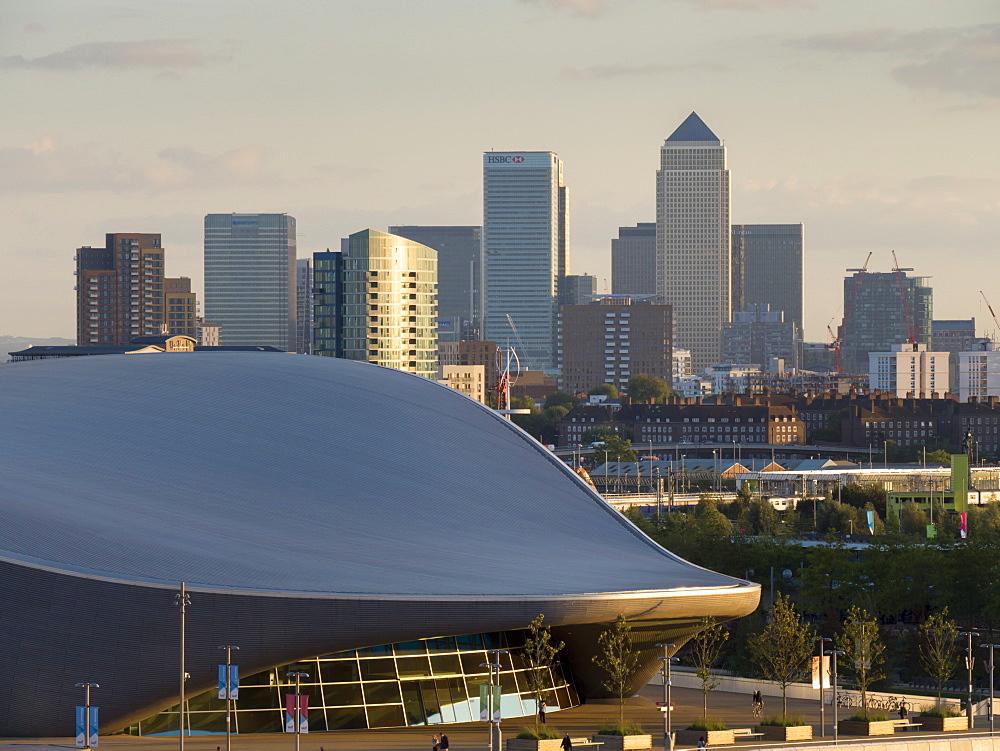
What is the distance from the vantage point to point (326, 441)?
6800cm

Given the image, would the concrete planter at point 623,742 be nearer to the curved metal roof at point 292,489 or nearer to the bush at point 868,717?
the curved metal roof at point 292,489

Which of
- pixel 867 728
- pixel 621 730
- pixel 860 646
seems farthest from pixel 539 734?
pixel 860 646

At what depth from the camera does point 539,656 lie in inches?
2297

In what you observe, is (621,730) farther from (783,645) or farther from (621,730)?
(783,645)

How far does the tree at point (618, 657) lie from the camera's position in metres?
59.3

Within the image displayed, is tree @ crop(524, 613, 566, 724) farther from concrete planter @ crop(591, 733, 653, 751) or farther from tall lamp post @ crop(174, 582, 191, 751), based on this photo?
tall lamp post @ crop(174, 582, 191, 751)

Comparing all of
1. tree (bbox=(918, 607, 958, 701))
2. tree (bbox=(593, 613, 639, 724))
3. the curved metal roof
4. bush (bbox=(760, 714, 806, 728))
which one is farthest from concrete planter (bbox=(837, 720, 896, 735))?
tree (bbox=(918, 607, 958, 701))

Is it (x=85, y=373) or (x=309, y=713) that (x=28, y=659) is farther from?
(x=85, y=373)

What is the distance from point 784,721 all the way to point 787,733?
111 centimetres

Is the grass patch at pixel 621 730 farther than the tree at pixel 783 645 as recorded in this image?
No

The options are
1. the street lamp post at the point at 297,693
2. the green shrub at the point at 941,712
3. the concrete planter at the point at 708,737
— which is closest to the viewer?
the street lamp post at the point at 297,693

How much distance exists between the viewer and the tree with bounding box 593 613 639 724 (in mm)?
59312

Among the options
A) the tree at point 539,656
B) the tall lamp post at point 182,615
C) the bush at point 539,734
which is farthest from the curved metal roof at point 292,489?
the bush at point 539,734

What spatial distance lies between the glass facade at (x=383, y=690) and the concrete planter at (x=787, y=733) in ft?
26.5
